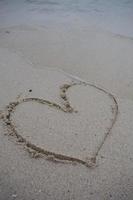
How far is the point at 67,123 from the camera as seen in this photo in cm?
220

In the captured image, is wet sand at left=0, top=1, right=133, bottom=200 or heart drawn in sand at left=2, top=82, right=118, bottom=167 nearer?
wet sand at left=0, top=1, right=133, bottom=200

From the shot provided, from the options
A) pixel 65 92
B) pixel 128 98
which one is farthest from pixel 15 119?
pixel 128 98

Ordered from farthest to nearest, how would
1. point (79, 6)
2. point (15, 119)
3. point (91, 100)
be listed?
point (79, 6)
point (91, 100)
point (15, 119)

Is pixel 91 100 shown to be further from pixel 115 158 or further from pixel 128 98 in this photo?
pixel 115 158

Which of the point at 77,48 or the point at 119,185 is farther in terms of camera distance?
the point at 77,48

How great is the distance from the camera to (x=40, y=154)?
6.30ft

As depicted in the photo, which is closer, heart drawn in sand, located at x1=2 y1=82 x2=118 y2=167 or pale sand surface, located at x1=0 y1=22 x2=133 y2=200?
pale sand surface, located at x1=0 y1=22 x2=133 y2=200

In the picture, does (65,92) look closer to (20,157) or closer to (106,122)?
(106,122)

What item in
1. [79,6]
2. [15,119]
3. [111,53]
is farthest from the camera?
[79,6]

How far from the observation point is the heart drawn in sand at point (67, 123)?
1.97 meters

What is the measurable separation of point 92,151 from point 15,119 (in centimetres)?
65

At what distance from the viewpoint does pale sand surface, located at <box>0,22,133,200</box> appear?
175 cm

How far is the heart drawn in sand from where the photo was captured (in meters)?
1.97

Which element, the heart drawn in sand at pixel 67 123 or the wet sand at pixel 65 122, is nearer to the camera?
the wet sand at pixel 65 122
